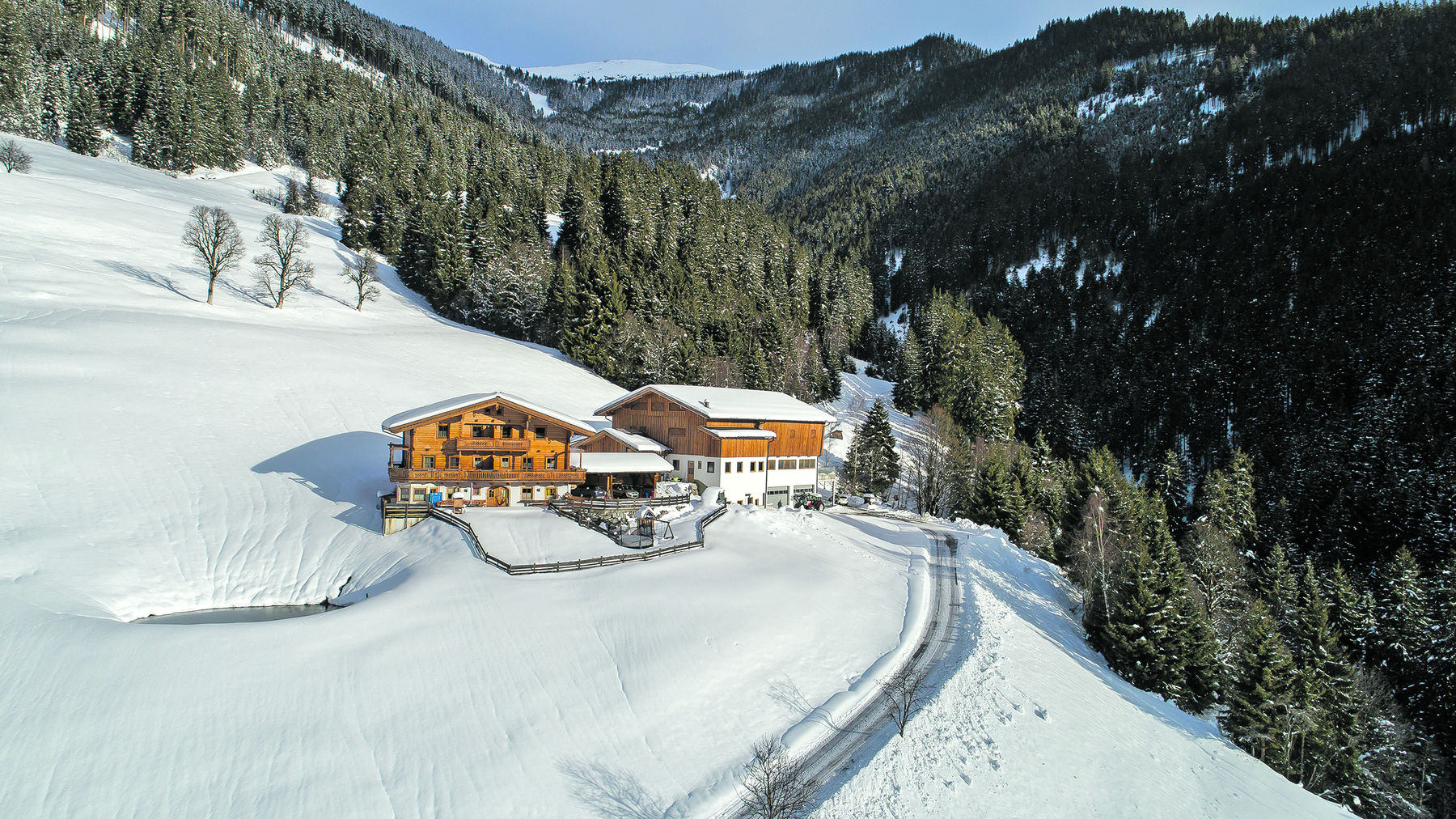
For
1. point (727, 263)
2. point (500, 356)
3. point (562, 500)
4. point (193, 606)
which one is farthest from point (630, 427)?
point (727, 263)

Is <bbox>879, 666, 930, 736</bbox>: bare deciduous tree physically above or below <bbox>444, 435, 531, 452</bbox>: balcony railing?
below

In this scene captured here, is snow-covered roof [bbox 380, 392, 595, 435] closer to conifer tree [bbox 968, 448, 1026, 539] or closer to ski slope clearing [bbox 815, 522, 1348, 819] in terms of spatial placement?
ski slope clearing [bbox 815, 522, 1348, 819]

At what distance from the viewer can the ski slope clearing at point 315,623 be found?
499 inches

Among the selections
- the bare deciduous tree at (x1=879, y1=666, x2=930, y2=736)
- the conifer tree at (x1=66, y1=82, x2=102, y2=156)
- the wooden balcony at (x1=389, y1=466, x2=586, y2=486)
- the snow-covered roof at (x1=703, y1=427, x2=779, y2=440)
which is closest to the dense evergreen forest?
the bare deciduous tree at (x1=879, y1=666, x2=930, y2=736)

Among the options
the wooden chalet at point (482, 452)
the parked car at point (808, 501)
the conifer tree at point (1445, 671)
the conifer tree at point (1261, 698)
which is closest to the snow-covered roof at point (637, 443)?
the wooden chalet at point (482, 452)

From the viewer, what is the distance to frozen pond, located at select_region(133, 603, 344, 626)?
65.1 feet

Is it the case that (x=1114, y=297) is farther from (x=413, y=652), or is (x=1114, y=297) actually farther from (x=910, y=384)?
(x=413, y=652)

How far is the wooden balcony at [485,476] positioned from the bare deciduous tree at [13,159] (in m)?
73.8

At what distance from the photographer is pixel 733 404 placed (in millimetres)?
40812

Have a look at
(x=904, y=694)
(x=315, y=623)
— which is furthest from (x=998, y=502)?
(x=315, y=623)

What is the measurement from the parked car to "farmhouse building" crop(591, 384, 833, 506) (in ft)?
1.91

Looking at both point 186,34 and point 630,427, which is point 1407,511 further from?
point 186,34

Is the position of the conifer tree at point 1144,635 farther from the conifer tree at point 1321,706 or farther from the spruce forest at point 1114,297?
the conifer tree at point 1321,706

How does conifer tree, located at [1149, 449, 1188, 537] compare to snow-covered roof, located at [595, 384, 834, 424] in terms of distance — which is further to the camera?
conifer tree, located at [1149, 449, 1188, 537]
